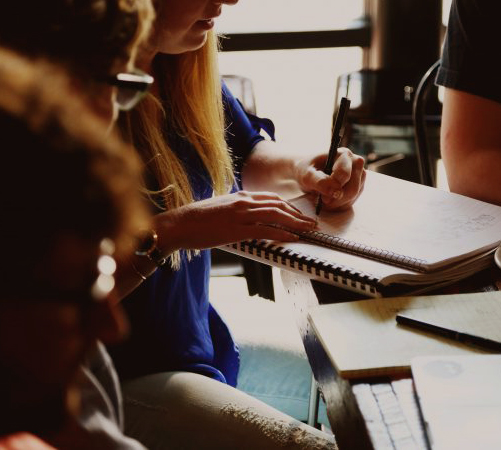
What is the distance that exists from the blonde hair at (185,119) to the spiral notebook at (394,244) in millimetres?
175

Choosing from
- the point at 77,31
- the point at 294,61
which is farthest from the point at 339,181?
the point at 294,61

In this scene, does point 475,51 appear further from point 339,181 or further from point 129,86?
point 129,86

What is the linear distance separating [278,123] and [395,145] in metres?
0.75

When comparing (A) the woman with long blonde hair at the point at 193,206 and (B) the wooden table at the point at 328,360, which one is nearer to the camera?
(B) the wooden table at the point at 328,360

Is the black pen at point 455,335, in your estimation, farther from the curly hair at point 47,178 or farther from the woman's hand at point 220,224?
the curly hair at point 47,178

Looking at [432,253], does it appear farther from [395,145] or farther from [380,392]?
[395,145]

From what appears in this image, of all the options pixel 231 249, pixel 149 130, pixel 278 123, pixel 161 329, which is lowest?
pixel 278 123

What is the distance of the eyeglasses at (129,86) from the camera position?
0.54 m

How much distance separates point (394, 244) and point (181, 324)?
1.19ft

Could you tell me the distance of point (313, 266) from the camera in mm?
964

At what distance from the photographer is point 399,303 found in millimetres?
877

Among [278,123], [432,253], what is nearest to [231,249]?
[432,253]

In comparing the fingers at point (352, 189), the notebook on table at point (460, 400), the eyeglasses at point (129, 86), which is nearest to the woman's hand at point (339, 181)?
the fingers at point (352, 189)

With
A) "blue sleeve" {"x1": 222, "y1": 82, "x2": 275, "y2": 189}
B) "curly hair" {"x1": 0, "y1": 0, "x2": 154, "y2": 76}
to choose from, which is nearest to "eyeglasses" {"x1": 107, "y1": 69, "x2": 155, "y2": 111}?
"curly hair" {"x1": 0, "y1": 0, "x2": 154, "y2": 76}
